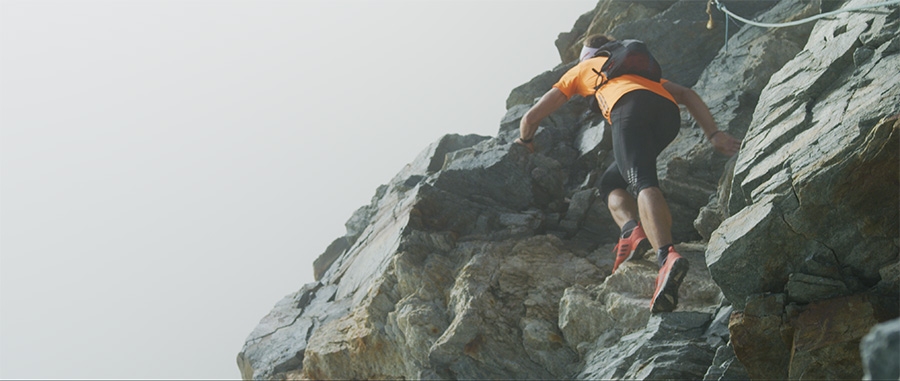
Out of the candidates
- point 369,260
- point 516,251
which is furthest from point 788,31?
point 369,260

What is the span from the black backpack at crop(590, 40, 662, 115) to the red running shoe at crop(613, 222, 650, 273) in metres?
1.68

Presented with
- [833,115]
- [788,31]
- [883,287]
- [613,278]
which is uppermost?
[788,31]

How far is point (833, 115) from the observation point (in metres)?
5.86

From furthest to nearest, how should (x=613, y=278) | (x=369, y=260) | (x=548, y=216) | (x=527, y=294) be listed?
1. (x=369, y=260)
2. (x=548, y=216)
3. (x=527, y=294)
4. (x=613, y=278)

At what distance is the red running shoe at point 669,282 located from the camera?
21.2ft

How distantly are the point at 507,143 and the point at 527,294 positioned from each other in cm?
349

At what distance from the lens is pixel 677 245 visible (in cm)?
857

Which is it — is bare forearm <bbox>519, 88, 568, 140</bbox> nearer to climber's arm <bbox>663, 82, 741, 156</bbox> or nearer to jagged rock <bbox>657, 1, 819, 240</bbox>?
climber's arm <bbox>663, 82, 741, 156</bbox>

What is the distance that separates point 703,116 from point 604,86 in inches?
49.9

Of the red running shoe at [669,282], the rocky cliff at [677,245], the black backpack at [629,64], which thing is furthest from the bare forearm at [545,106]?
the red running shoe at [669,282]

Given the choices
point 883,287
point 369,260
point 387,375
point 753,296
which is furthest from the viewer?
point 369,260

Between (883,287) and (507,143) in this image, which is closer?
(883,287)

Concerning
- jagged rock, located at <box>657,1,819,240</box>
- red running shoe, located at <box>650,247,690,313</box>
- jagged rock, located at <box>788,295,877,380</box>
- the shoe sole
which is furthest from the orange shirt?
jagged rock, located at <box>788,295,877,380</box>

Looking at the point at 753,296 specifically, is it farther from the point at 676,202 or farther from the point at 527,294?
the point at 676,202
